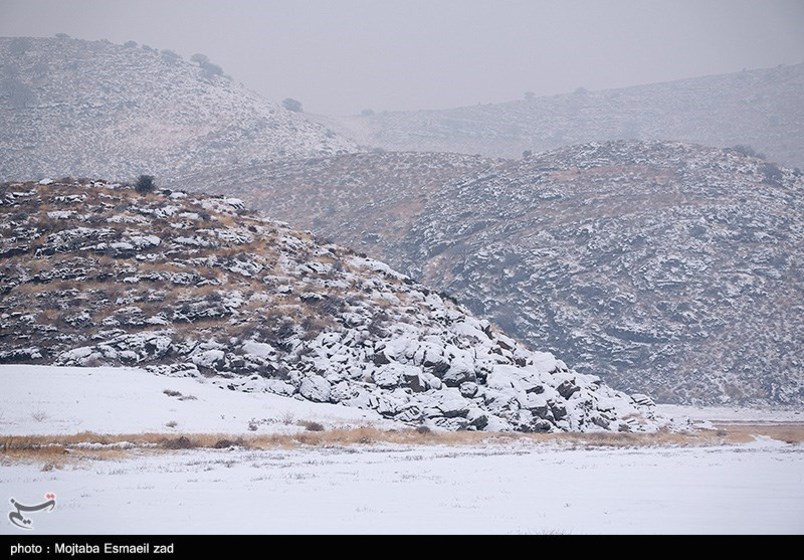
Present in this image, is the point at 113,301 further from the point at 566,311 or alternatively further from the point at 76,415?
the point at 566,311

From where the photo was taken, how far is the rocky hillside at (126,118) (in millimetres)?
131375

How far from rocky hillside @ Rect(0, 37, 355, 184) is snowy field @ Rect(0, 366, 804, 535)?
98.5 m

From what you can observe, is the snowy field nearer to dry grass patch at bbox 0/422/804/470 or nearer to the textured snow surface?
the textured snow surface

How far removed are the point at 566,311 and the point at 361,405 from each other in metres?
45.7

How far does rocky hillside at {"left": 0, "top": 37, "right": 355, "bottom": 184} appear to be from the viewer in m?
131

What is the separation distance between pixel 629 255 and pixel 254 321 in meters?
53.3

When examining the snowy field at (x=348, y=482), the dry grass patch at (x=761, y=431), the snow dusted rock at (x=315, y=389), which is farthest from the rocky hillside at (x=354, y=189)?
the snowy field at (x=348, y=482)

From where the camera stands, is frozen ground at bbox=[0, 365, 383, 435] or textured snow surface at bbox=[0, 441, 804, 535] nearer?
textured snow surface at bbox=[0, 441, 804, 535]

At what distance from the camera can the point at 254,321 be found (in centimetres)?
4350

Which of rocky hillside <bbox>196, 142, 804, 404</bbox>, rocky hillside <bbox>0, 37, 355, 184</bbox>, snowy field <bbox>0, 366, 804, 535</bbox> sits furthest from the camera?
rocky hillside <bbox>0, 37, 355, 184</bbox>

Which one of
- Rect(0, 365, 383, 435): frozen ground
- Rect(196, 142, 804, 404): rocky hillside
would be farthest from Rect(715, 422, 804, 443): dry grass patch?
Rect(0, 365, 383, 435): frozen ground

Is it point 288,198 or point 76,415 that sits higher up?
point 288,198

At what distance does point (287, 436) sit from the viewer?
102 ft
